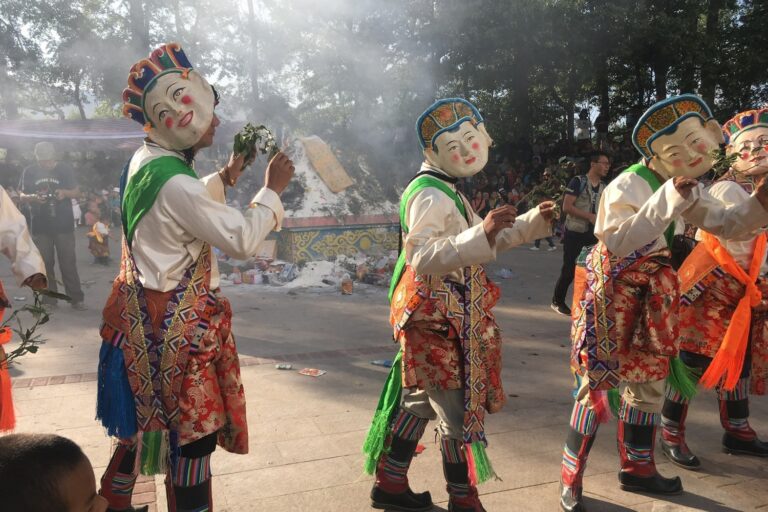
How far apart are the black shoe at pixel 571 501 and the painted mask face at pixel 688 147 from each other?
149 cm

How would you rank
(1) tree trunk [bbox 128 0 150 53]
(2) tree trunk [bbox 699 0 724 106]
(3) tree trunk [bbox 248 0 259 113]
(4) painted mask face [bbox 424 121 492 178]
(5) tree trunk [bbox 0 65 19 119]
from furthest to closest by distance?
(5) tree trunk [bbox 0 65 19 119], (1) tree trunk [bbox 128 0 150 53], (2) tree trunk [bbox 699 0 724 106], (3) tree trunk [bbox 248 0 259 113], (4) painted mask face [bbox 424 121 492 178]

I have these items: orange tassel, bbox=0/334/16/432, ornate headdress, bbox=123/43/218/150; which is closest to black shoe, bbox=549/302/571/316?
ornate headdress, bbox=123/43/218/150

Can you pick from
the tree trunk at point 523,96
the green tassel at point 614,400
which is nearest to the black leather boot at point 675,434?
the green tassel at point 614,400

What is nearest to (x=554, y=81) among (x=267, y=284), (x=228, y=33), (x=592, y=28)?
(x=592, y=28)

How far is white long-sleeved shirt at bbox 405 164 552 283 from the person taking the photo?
2.24 m

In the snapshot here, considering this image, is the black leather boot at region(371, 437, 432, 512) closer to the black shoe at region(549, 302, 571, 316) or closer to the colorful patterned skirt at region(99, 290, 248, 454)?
the colorful patterned skirt at region(99, 290, 248, 454)

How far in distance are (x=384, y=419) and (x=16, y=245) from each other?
174 cm

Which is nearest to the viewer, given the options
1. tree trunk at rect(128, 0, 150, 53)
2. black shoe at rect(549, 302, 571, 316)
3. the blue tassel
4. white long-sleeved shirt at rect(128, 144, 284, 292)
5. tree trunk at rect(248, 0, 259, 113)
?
white long-sleeved shirt at rect(128, 144, 284, 292)

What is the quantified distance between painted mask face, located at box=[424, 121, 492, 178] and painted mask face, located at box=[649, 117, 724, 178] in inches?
32.4

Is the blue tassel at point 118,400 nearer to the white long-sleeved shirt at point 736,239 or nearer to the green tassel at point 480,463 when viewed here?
the green tassel at point 480,463

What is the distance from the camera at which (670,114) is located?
2746mm

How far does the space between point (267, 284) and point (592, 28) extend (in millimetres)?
11139

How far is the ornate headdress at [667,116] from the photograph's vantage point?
2.72 meters

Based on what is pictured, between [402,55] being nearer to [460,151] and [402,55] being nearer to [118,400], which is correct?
[460,151]
